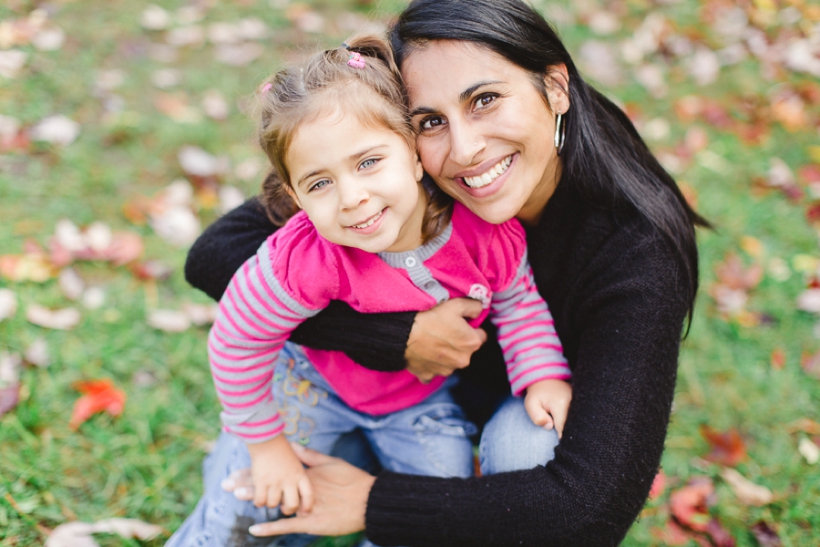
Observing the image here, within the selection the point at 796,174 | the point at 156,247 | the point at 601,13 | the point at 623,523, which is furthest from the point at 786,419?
the point at 601,13

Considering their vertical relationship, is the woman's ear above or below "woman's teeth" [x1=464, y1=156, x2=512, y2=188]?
above

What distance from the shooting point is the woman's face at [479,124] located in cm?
145

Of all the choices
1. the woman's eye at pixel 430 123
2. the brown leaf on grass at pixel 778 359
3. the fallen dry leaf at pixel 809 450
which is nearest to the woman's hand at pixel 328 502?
the woman's eye at pixel 430 123

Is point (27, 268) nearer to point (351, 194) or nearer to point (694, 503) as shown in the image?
point (351, 194)

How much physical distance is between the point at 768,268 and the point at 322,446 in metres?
2.21

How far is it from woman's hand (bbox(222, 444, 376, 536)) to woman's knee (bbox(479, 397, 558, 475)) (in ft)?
1.05

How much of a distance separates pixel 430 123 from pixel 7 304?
70.9 inches

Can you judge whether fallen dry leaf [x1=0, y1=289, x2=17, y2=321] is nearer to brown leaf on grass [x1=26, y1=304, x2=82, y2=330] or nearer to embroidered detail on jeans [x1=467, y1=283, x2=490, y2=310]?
brown leaf on grass [x1=26, y1=304, x2=82, y2=330]

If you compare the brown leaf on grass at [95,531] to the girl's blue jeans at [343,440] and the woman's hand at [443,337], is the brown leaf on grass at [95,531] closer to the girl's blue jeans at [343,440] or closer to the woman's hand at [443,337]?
the girl's blue jeans at [343,440]

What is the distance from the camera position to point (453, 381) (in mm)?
1993

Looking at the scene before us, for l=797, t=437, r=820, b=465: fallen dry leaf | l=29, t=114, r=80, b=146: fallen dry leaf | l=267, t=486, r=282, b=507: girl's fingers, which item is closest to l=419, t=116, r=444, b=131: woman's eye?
l=267, t=486, r=282, b=507: girl's fingers

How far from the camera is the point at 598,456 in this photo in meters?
1.48

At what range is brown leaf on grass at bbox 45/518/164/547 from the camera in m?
1.80

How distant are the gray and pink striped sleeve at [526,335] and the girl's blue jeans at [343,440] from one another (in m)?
0.12
